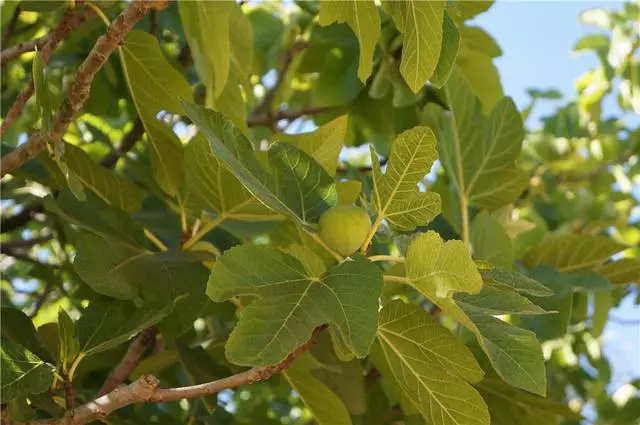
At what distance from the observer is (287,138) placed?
0.92 meters

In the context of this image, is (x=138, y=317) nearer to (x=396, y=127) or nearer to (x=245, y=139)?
(x=245, y=139)

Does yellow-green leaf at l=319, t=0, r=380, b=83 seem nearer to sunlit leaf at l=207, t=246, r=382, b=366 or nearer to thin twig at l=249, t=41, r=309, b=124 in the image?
sunlit leaf at l=207, t=246, r=382, b=366

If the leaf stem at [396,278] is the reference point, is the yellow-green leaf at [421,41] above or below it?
above

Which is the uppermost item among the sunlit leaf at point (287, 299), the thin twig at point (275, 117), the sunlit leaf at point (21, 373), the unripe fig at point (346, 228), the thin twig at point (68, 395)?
the unripe fig at point (346, 228)

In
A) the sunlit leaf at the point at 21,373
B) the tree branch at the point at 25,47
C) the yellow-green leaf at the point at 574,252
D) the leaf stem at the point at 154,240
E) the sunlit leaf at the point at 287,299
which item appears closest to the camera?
the sunlit leaf at the point at 287,299

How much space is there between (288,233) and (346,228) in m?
0.31

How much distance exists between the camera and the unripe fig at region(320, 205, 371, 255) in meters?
0.75

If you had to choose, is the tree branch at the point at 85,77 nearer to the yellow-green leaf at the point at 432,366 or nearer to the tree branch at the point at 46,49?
the tree branch at the point at 46,49

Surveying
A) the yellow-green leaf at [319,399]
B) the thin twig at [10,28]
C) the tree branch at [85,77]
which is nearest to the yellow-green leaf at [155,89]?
the tree branch at [85,77]

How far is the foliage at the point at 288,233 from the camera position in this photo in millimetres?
724

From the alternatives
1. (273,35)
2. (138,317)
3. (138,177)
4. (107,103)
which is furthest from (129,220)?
(273,35)

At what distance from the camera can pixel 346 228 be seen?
75 centimetres

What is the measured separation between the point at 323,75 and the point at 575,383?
990 millimetres

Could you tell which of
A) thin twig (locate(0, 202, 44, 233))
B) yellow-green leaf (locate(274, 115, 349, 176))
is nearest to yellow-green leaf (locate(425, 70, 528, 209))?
yellow-green leaf (locate(274, 115, 349, 176))
